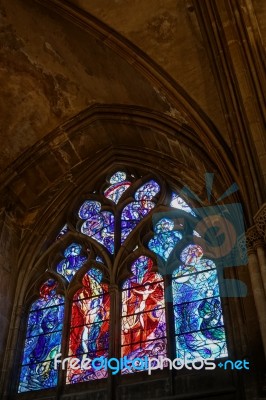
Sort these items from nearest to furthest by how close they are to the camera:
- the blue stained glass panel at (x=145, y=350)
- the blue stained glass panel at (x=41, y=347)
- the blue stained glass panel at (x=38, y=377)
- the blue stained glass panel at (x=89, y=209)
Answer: the blue stained glass panel at (x=145, y=350), the blue stained glass panel at (x=38, y=377), the blue stained glass panel at (x=41, y=347), the blue stained glass panel at (x=89, y=209)

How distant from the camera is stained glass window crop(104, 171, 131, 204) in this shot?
9.37m

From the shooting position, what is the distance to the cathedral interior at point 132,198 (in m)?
6.74

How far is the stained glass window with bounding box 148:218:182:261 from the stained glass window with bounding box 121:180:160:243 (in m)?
0.39

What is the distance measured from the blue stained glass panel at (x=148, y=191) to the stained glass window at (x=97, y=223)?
542mm

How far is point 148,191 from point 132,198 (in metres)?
0.27

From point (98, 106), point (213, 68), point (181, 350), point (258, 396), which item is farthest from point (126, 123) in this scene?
point (258, 396)

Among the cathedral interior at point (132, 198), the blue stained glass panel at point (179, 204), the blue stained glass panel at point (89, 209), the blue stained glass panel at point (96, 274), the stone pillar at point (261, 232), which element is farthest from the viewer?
the blue stained glass panel at point (89, 209)

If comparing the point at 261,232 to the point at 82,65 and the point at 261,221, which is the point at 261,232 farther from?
the point at 82,65

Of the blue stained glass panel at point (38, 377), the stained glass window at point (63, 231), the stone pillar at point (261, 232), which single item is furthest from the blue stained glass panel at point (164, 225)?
the stone pillar at point (261, 232)

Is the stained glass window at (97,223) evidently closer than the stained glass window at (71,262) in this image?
No

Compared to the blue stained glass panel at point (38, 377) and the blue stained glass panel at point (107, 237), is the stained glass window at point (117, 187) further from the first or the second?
the blue stained glass panel at point (38, 377)

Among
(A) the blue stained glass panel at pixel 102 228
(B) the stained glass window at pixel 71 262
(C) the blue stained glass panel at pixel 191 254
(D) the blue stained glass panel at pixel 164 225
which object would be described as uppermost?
(A) the blue stained glass panel at pixel 102 228

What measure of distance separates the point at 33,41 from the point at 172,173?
295cm

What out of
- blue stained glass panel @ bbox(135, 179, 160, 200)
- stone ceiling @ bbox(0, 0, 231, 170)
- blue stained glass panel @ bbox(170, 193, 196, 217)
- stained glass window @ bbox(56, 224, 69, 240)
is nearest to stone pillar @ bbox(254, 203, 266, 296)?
stone ceiling @ bbox(0, 0, 231, 170)
